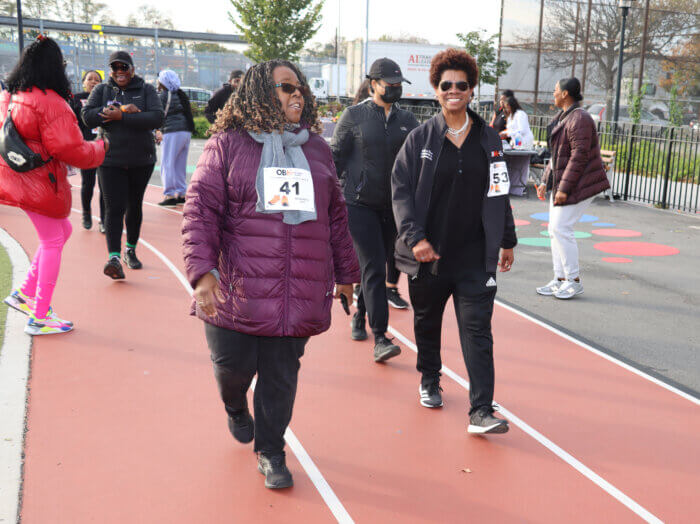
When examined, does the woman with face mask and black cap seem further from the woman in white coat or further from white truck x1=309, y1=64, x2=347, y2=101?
white truck x1=309, y1=64, x2=347, y2=101

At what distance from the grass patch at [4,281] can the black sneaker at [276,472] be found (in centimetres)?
288

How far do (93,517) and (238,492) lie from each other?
25.8 inches

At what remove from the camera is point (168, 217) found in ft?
37.6

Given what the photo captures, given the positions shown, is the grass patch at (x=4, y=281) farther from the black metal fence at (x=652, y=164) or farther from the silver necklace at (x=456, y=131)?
the black metal fence at (x=652, y=164)

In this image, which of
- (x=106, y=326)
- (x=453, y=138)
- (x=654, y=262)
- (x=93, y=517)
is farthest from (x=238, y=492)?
(x=654, y=262)

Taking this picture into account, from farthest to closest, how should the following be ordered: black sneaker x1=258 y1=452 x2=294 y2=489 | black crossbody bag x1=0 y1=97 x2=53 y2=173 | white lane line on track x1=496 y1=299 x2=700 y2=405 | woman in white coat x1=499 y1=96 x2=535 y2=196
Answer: woman in white coat x1=499 y1=96 x2=535 y2=196, black crossbody bag x1=0 y1=97 x2=53 y2=173, white lane line on track x1=496 y1=299 x2=700 y2=405, black sneaker x1=258 y1=452 x2=294 y2=489

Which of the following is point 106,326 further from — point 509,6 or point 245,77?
point 509,6

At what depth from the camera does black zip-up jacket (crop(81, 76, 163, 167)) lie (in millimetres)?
7141

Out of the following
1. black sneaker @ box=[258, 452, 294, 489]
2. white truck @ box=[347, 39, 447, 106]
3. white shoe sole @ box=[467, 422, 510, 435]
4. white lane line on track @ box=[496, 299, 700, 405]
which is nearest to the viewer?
black sneaker @ box=[258, 452, 294, 489]

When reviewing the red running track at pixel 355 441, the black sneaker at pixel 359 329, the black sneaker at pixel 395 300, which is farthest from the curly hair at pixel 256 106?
the black sneaker at pixel 395 300

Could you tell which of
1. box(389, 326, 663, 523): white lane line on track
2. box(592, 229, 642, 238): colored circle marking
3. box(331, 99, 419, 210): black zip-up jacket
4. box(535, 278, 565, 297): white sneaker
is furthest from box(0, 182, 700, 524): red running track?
box(592, 229, 642, 238): colored circle marking

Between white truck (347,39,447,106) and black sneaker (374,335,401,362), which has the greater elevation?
white truck (347,39,447,106)

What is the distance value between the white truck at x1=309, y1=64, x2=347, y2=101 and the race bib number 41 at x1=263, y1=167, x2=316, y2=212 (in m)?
39.6

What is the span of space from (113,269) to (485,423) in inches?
171
